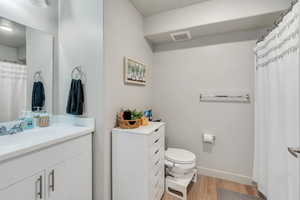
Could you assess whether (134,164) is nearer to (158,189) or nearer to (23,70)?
(158,189)

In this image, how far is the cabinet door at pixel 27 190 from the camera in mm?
820

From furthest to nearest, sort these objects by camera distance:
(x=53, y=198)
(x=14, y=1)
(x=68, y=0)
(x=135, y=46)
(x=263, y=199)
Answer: (x=135, y=46)
(x=263, y=199)
(x=68, y=0)
(x=14, y=1)
(x=53, y=198)

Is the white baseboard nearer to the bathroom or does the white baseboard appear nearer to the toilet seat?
the bathroom

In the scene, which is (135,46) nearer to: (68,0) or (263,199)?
(68,0)

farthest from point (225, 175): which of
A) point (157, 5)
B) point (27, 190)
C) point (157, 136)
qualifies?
point (157, 5)

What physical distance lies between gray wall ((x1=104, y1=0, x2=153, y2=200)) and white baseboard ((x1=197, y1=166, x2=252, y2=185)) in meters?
1.39

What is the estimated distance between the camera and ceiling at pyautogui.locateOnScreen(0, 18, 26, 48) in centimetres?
123

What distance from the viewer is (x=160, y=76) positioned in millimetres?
2479

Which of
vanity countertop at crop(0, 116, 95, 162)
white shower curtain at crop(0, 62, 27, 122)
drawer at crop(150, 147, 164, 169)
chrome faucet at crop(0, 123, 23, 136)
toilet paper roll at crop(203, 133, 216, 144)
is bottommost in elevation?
drawer at crop(150, 147, 164, 169)

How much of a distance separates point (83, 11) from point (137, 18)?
76 centimetres

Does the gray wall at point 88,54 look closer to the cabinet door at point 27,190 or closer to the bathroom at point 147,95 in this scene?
the bathroom at point 147,95

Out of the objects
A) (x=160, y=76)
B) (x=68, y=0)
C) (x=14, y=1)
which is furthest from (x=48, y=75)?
(x=160, y=76)

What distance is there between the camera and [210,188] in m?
1.91

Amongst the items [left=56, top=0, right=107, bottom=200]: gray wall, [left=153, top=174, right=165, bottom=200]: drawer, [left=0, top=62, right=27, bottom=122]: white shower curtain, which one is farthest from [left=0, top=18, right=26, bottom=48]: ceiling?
[left=153, top=174, right=165, bottom=200]: drawer
